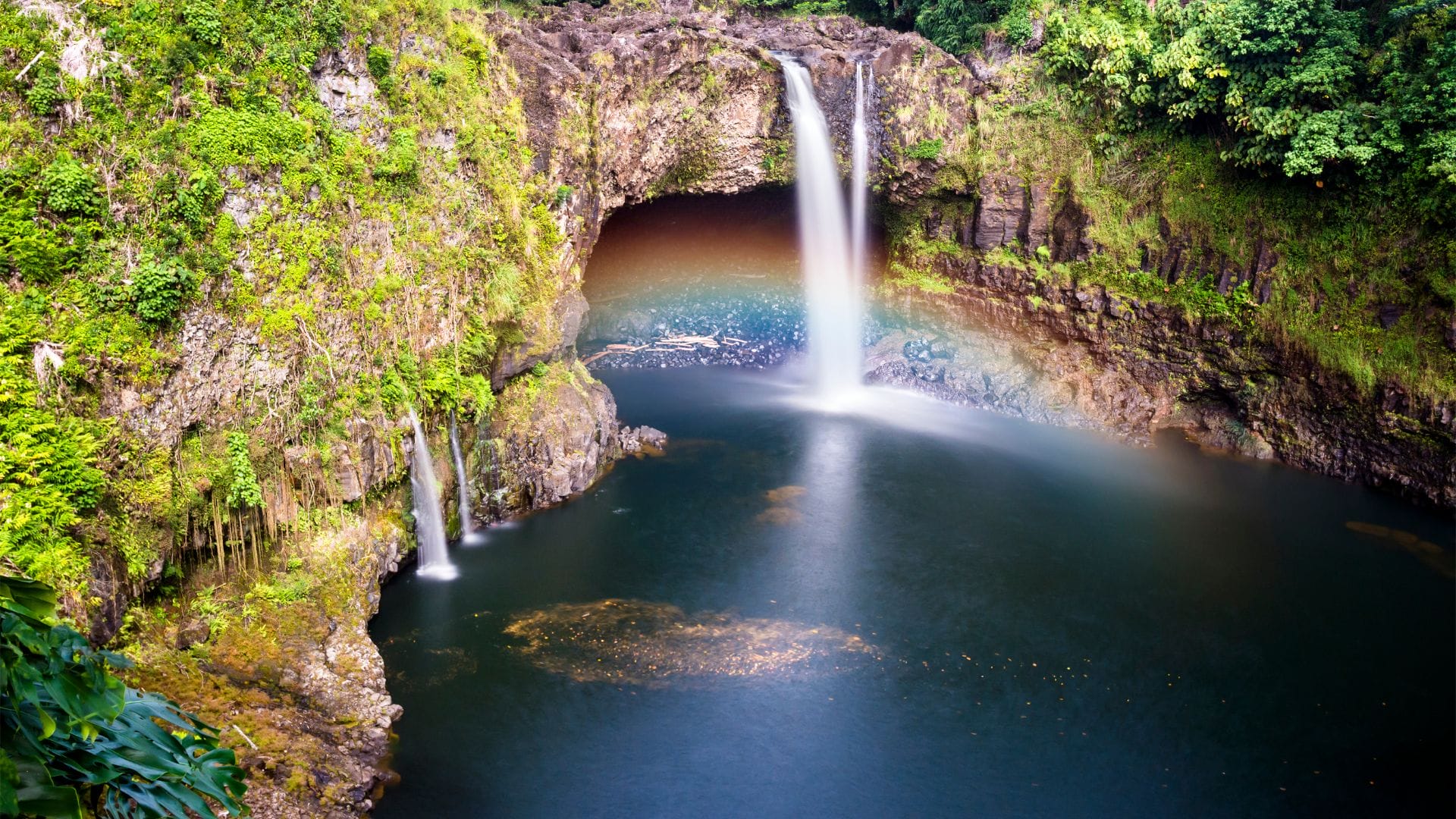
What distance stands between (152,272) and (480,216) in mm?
6314

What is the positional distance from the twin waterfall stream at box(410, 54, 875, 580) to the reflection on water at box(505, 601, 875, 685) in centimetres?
1096

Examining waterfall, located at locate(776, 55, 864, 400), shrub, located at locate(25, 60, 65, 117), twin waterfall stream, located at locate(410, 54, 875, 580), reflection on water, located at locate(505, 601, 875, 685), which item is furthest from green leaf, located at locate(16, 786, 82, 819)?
waterfall, located at locate(776, 55, 864, 400)

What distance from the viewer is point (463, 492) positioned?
55.9 ft

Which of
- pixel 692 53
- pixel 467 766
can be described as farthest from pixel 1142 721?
pixel 692 53

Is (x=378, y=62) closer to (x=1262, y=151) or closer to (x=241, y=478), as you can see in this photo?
(x=241, y=478)

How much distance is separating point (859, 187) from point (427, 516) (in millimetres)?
15605

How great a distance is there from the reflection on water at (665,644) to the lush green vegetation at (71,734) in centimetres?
1045

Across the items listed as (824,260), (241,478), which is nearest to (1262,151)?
(824,260)

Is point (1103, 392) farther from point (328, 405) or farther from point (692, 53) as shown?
point (328, 405)

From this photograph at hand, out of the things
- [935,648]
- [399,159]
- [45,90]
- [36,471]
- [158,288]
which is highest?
[45,90]

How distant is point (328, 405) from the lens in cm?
1401

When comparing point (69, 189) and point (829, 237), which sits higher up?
point (829, 237)

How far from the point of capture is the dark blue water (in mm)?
11703

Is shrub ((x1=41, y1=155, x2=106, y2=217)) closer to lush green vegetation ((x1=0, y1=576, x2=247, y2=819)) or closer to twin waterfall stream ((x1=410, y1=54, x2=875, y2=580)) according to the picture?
lush green vegetation ((x1=0, y1=576, x2=247, y2=819))
